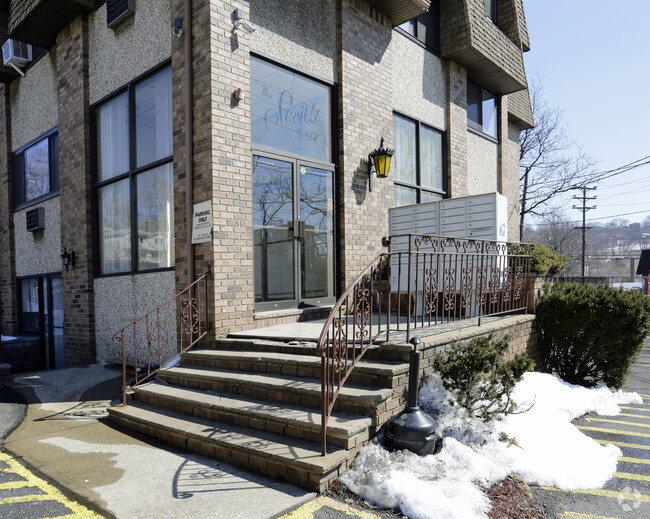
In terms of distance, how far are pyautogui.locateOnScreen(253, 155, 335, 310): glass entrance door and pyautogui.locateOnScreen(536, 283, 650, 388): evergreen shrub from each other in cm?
304

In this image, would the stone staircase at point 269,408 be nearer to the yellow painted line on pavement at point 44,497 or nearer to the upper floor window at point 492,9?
the yellow painted line on pavement at point 44,497

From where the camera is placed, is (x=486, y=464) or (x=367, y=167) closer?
(x=486, y=464)

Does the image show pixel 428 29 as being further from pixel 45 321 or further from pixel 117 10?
pixel 45 321

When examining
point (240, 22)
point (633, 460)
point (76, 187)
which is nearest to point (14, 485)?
point (633, 460)

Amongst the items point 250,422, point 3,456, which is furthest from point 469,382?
point 3,456

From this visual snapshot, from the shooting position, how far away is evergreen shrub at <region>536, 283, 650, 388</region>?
18.1ft

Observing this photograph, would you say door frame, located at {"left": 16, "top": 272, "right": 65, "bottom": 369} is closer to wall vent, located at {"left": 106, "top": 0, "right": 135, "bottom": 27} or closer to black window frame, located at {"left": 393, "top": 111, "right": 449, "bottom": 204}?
wall vent, located at {"left": 106, "top": 0, "right": 135, "bottom": 27}

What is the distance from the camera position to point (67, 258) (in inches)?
298

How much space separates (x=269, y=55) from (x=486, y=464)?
521cm

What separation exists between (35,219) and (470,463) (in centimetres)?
865

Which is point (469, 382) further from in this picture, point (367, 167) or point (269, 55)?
point (269, 55)

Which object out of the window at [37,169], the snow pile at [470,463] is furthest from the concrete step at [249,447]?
the window at [37,169]

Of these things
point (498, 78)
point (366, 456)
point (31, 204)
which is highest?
point (498, 78)

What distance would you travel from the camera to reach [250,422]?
371 cm
